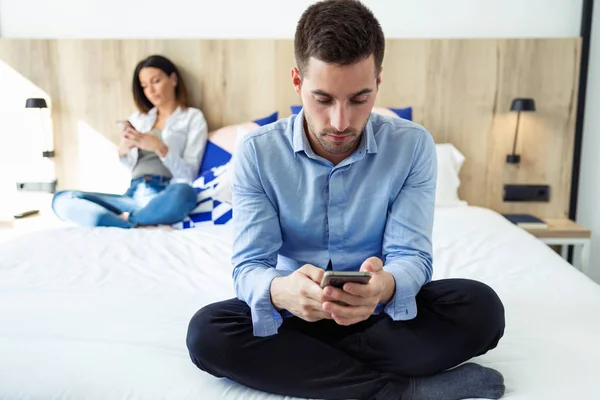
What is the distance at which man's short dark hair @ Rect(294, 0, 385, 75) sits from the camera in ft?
3.46

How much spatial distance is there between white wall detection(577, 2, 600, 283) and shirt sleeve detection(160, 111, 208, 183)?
80.0 inches

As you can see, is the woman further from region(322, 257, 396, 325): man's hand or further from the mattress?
region(322, 257, 396, 325): man's hand

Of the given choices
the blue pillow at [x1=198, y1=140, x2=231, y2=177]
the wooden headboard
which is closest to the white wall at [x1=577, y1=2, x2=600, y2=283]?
the wooden headboard

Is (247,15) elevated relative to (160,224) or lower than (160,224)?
elevated

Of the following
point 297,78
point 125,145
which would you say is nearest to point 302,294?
point 297,78

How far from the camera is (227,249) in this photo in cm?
194

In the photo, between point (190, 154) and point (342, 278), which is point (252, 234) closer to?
point (342, 278)

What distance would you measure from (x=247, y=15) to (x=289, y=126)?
1.80 metres

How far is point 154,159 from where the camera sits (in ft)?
8.80

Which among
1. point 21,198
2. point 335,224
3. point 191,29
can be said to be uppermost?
point 191,29

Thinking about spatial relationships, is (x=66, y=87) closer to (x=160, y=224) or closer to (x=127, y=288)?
(x=160, y=224)

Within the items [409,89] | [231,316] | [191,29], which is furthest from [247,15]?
[231,316]

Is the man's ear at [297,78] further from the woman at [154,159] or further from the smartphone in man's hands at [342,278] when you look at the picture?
the woman at [154,159]

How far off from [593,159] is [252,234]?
237 centimetres
